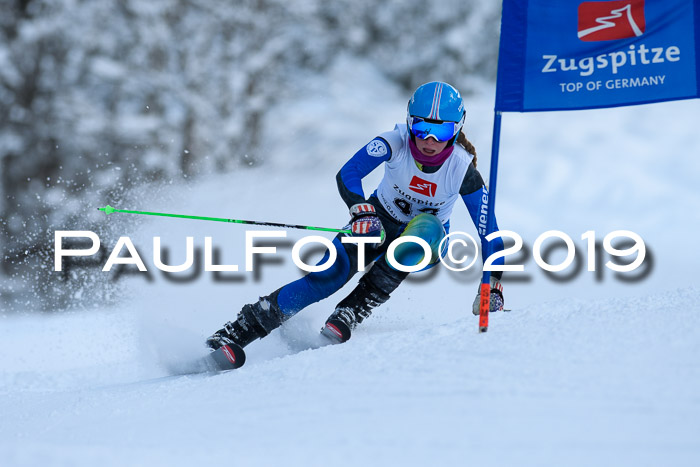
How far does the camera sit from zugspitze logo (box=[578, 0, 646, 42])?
129 inches

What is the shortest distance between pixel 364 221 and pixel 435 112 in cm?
64

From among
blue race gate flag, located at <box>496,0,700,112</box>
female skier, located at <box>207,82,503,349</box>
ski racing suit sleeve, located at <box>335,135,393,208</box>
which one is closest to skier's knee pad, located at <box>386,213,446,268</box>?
female skier, located at <box>207,82,503,349</box>

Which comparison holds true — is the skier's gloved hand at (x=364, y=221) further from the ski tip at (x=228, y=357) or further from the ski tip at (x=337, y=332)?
the ski tip at (x=228, y=357)

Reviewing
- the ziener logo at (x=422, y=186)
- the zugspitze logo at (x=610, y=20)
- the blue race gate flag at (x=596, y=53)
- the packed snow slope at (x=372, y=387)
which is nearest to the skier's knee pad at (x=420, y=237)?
the ziener logo at (x=422, y=186)

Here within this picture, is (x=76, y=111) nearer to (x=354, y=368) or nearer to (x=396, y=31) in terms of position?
(x=396, y=31)

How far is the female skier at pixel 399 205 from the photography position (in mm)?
3896

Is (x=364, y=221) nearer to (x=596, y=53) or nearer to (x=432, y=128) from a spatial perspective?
(x=432, y=128)

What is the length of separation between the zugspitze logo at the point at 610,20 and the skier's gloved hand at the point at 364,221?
128 centimetres

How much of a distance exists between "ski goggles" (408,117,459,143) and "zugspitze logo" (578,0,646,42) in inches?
32.5

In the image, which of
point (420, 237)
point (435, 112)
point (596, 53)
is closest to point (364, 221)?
point (420, 237)

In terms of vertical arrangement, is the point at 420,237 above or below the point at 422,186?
below

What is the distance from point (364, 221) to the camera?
387cm

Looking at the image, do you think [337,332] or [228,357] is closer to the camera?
[228,357]

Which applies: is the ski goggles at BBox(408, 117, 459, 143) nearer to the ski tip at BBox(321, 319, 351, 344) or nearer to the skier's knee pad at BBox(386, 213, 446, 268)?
the skier's knee pad at BBox(386, 213, 446, 268)
